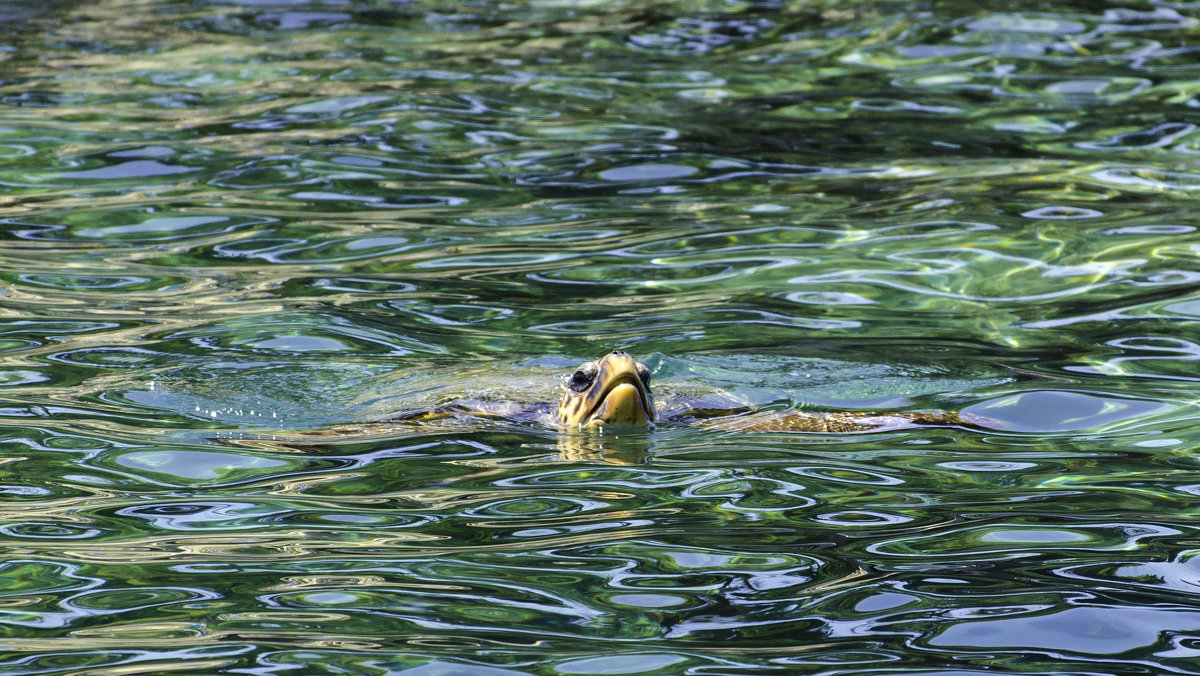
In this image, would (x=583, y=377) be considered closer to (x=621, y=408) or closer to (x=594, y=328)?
(x=621, y=408)

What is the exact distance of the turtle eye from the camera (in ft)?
20.7

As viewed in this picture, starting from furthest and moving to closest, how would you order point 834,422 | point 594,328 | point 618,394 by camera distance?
point 594,328 → point 834,422 → point 618,394

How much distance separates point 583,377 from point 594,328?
1.57m

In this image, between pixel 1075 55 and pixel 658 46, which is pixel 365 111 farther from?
pixel 1075 55

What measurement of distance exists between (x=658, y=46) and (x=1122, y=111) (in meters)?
4.62

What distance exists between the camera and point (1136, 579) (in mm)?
4184

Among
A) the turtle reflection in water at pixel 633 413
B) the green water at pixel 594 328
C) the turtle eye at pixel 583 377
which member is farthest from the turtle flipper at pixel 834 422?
the turtle eye at pixel 583 377

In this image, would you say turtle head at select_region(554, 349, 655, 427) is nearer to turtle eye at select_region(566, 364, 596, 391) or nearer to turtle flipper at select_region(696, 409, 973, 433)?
turtle eye at select_region(566, 364, 596, 391)

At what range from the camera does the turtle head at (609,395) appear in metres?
6.15

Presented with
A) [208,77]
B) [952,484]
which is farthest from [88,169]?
[952,484]

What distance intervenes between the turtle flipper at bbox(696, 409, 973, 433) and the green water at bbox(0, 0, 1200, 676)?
0.14 metres

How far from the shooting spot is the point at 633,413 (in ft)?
20.9

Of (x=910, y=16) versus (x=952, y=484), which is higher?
(x=910, y=16)

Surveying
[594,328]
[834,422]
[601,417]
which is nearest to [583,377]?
[601,417]
